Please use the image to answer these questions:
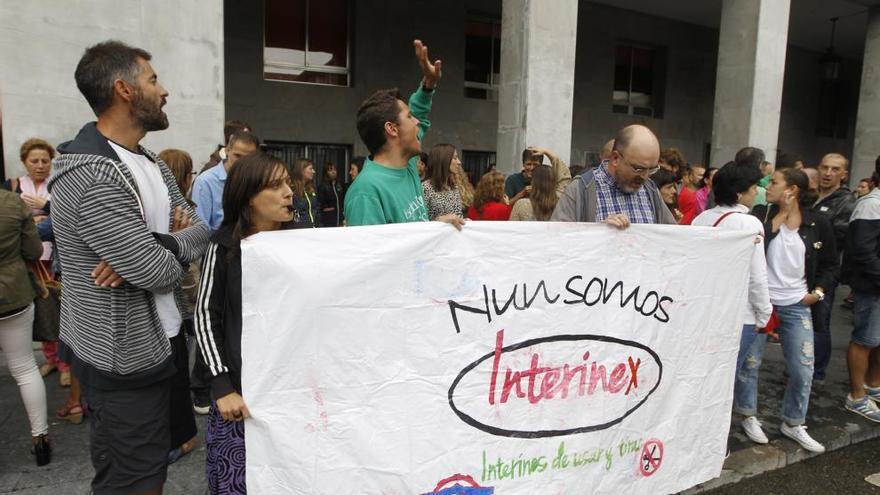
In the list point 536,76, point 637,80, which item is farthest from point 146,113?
point 637,80

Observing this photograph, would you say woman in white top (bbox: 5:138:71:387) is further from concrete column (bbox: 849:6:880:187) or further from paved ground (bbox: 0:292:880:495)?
concrete column (bbox: 849:6:880:187)

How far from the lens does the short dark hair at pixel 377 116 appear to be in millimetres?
2674

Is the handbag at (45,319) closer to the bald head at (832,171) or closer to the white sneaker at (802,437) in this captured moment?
the white sneaker at (802,437)

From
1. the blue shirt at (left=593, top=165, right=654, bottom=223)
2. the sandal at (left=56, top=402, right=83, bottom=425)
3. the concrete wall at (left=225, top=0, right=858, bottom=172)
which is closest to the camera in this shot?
the blue shirt at (left=593, top=165, right=654, bottom=223)

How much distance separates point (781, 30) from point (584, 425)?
31.2 feet

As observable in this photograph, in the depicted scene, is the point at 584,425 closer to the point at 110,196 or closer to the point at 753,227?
the point at 753,227

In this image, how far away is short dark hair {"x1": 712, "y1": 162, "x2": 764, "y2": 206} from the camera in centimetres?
362

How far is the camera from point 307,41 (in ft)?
36.4

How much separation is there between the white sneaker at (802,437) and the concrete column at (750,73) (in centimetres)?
658

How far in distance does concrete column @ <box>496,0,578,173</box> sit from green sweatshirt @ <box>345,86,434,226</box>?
5.22m

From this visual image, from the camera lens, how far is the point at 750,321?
3.68 metres

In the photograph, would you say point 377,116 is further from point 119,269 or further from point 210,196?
point 210,196

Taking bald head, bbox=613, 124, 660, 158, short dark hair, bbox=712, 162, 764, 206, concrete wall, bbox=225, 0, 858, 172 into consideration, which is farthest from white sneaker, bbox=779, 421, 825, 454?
concrete wall, bbox=225, 0, 858, 172

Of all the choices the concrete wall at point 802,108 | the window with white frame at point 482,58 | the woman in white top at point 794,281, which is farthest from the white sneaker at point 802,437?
the concrete wall at point 802,108
